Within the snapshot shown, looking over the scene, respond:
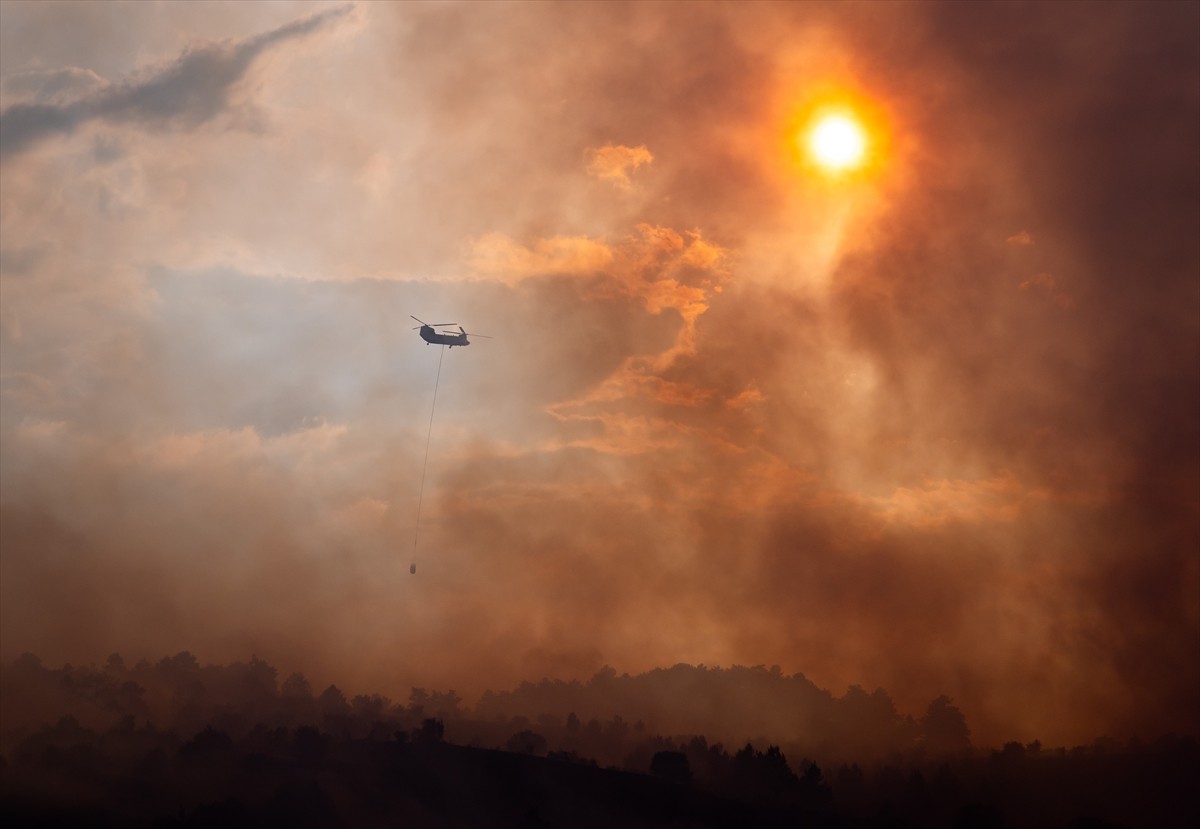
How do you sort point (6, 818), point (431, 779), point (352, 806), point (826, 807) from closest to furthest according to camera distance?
point (6, 818) → point (352, 806) → point (431, 779) → point (826, 807)

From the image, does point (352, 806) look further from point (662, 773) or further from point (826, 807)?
point (826, 807)

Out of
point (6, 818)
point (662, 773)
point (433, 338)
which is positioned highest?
point (433, 338)

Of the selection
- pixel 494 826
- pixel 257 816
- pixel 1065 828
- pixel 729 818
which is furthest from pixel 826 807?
pixel 257 816

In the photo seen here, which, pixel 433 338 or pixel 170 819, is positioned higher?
pixel 433 338

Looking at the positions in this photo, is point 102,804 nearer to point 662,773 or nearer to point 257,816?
point 257,816

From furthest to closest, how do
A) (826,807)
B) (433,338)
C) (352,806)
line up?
1. (826,807)
2. (352,806)
3. (433,338)

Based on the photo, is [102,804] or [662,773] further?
[662,773]

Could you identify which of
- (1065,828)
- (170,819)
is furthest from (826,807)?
(170,819)

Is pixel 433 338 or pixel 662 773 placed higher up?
pixel 433 338

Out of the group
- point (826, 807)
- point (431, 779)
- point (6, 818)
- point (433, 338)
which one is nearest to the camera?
point (433, 338)
